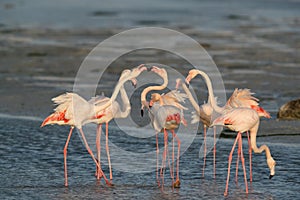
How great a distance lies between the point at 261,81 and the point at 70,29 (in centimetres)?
1078

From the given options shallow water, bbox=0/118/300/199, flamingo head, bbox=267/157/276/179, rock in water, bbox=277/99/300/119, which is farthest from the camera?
rock in water, bbox=277/99/300/119

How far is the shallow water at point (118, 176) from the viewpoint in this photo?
28.3 feet

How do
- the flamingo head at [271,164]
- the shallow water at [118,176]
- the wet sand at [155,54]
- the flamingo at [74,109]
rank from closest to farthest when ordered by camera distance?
the shallow water at [118,176], the flamingo head at [271,164], the flamingo at [74,109], the wet sand at [155,54]

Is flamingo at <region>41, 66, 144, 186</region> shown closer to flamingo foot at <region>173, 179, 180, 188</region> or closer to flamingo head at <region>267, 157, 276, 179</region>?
flamingo foot at <region>173, 179, 180, 188</region>

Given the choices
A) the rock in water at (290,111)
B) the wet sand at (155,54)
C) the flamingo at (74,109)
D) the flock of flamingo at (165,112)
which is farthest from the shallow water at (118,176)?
the rock in water at (290,111)

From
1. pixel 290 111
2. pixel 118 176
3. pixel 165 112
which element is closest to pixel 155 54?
pixel 290 111

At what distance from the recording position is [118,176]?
950 centimetres

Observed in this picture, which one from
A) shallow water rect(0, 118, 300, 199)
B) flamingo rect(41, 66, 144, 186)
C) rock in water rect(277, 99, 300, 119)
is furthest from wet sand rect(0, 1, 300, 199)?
flamingo rect(41, 66, 144, 186)

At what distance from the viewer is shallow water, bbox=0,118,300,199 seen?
864 centimetres

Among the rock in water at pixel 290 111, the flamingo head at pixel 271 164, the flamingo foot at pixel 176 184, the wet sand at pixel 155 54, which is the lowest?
the flamingo foot at pixel 176 184

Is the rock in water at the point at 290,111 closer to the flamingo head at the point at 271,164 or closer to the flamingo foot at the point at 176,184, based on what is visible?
the flamingo head at the point at 271,164

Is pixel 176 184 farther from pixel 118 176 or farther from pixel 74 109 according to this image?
pixel 74 109

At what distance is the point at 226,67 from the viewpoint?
1819 cm

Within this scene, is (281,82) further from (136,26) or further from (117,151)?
(136,26)
